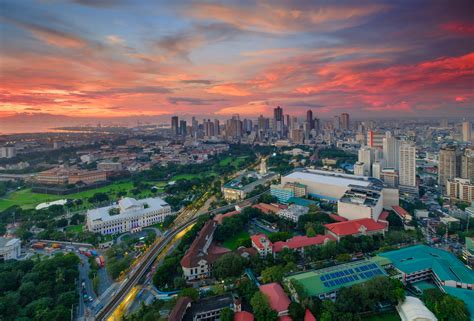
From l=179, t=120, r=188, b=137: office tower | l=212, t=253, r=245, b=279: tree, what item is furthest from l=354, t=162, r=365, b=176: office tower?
l=179, t=120, r=188, b=137: office tower

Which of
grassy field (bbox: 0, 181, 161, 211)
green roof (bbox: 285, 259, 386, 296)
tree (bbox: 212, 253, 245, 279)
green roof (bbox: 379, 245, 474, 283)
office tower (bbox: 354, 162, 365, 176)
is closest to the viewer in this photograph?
green roof (bbox: 285, 259, 386, 296)

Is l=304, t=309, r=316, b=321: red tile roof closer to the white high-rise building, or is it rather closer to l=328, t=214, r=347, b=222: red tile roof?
l=328, t=214, r=347, b=222: red tile roof

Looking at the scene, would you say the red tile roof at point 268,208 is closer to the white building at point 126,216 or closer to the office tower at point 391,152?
the white building at point 126,216

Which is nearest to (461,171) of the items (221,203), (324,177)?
(324,177)

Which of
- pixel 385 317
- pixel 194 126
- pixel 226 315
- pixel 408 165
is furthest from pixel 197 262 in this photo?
pixel 194 126

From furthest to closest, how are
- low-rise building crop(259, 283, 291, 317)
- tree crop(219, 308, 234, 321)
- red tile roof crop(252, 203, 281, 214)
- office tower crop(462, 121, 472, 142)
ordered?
office tower crop(462, 121, 472, 142) → red tile roof crop(252, 203, 281, 214) → low-rise building crop(259, 283, 291, 317) → tree crop(219, 308, 234, 321)

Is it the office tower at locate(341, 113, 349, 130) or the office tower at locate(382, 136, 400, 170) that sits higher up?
the office tower at locate(341, 113, 349, 130)

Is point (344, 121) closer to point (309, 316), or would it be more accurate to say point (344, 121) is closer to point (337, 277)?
point (337, 277)

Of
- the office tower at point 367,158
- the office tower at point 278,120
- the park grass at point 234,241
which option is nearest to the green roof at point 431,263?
the park grass at point 234,241
